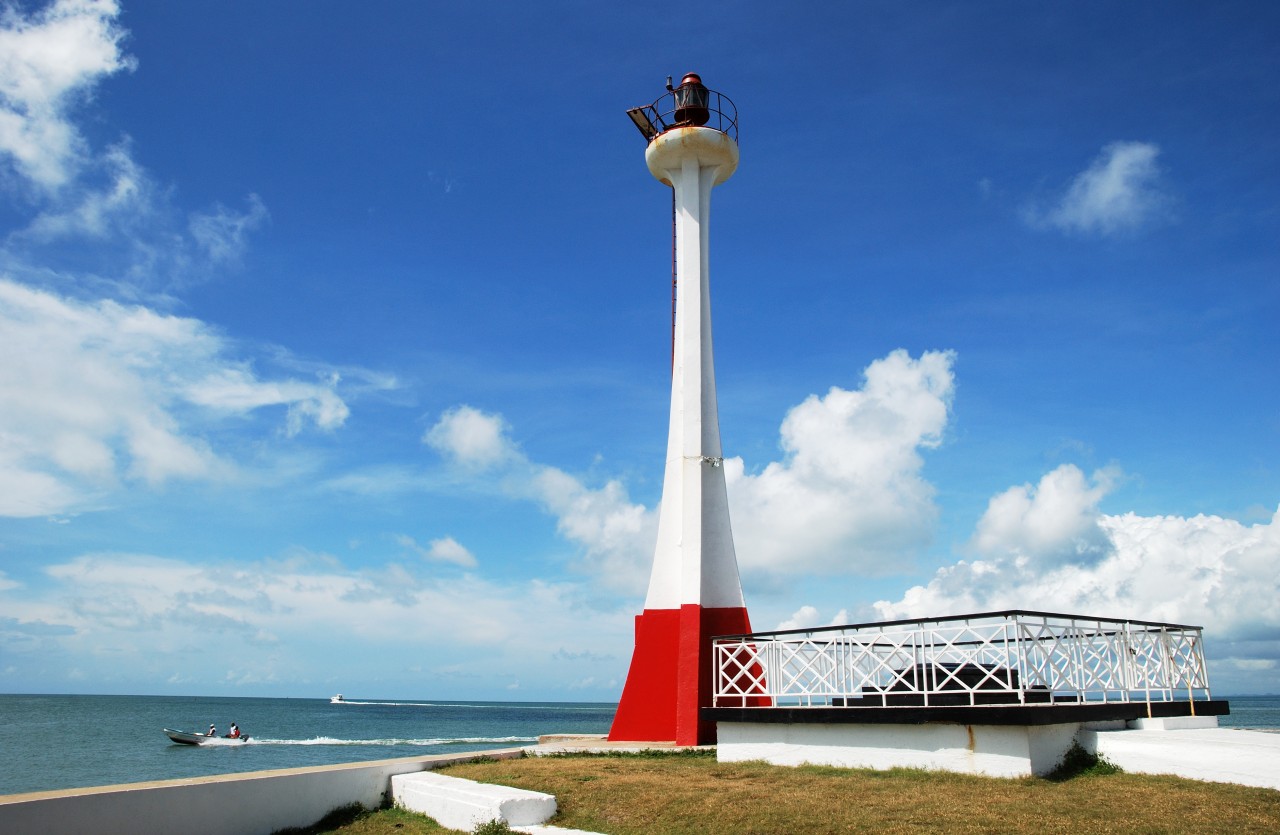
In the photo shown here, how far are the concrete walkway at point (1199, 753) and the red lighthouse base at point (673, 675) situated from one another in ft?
22.1

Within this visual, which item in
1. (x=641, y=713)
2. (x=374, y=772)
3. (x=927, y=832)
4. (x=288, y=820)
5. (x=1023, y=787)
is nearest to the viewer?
(x=927, y=832)

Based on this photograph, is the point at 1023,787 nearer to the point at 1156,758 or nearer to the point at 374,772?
the point at 1156,758

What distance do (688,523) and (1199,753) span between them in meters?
9.06

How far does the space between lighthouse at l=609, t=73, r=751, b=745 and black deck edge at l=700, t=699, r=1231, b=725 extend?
242 centimetres

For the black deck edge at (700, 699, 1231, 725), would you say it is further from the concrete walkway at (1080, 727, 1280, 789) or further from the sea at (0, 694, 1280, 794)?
the sea at (0, 694, 1280, 794)

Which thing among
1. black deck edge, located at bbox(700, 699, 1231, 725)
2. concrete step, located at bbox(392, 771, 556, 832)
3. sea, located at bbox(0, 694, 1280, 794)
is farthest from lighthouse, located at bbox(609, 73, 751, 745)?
sea, located at bbox(0, 694, 1280, 794)

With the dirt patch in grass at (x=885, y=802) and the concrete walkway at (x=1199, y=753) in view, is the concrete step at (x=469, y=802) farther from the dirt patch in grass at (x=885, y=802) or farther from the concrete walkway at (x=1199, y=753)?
the concrete walkway at (x=1199, y=753)

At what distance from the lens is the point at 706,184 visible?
1928cm

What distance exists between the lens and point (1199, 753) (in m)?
9.69

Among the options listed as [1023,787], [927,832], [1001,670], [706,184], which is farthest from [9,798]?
[706,184]

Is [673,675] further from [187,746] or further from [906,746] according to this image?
[187,746]

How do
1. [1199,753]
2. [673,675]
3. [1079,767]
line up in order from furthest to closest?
[673,675] → [1079,767] → [1199,753]

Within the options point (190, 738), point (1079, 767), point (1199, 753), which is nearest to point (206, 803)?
point (1079, 767)

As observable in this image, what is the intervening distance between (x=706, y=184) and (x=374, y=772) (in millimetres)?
13251
